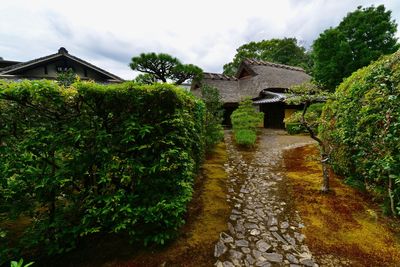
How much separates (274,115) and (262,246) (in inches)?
662

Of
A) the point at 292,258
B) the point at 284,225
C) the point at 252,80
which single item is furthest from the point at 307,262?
the point at 252,80

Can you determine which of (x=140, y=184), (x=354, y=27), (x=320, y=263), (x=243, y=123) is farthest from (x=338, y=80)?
(x=140, y=184)

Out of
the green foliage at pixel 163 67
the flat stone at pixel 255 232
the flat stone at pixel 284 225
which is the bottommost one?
the flat stone at pixel 255 232

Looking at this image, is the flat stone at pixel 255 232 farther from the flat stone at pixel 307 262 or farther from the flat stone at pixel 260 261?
the flat stone at pixel 307 262

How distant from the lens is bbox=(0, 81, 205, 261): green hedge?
2832 millimetres

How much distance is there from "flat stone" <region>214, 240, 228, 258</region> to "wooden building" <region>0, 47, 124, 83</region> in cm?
1329

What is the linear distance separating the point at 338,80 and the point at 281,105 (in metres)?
5.36

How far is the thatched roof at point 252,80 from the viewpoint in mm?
20484

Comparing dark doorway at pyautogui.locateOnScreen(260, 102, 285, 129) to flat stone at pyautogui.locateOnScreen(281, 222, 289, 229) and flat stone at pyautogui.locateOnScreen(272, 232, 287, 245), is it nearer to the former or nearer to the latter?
flat stone at pyautogui.locateOnScreen(281, 222, 289, 229)

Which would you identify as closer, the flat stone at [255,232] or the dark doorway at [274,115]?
the flat stone at [255,232]

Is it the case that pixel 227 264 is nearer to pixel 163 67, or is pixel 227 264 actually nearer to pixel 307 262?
pixel 307 262

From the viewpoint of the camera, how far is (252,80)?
72.4 feet

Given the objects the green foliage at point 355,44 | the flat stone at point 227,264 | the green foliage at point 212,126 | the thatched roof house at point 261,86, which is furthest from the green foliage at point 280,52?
the flat stone at point 227,264

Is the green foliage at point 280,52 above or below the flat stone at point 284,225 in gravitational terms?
above
